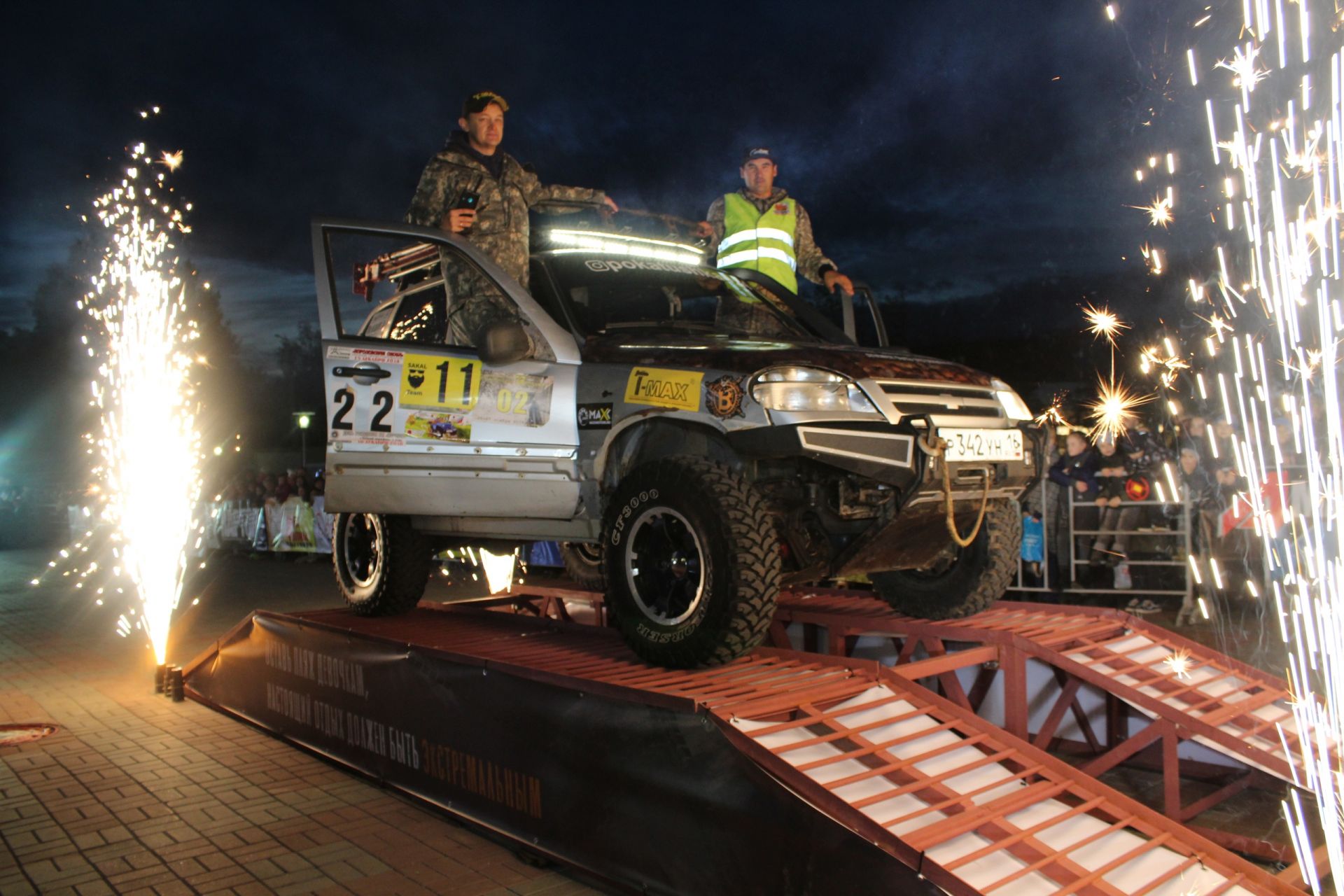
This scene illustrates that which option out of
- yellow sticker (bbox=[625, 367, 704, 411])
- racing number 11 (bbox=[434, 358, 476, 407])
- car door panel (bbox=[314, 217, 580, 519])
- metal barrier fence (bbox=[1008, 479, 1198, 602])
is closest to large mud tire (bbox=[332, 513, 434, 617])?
car door panel (bbox=[314, 217, 580, 519])

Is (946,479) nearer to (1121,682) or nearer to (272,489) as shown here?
(1121,682)

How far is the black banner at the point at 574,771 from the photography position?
302 centimetres

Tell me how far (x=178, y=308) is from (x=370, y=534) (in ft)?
12.4

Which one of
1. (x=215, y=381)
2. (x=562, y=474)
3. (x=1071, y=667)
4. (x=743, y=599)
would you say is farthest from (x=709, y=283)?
(x=215, y=381)

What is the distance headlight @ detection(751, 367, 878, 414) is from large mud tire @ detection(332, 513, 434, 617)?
273 cm

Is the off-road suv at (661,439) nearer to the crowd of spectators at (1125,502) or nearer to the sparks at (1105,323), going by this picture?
the crowd of spectators at (1125,502)

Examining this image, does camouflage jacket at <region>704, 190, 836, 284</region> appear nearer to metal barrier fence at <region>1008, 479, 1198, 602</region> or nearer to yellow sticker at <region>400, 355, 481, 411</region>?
yellow sticker at <region>400, 355, 481, 411</region>

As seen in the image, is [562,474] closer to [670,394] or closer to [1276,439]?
[670,394]

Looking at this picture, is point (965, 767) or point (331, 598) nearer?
point (965, 767)

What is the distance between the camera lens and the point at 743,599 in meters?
3.69

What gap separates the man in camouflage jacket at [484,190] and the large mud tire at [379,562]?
166 centimetres

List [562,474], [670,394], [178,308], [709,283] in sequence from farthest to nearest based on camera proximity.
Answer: [178,308], [709,283], [562,474], [670,394]

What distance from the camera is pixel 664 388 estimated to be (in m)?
4.17

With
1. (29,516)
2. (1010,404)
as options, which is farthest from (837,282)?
(29,516)
